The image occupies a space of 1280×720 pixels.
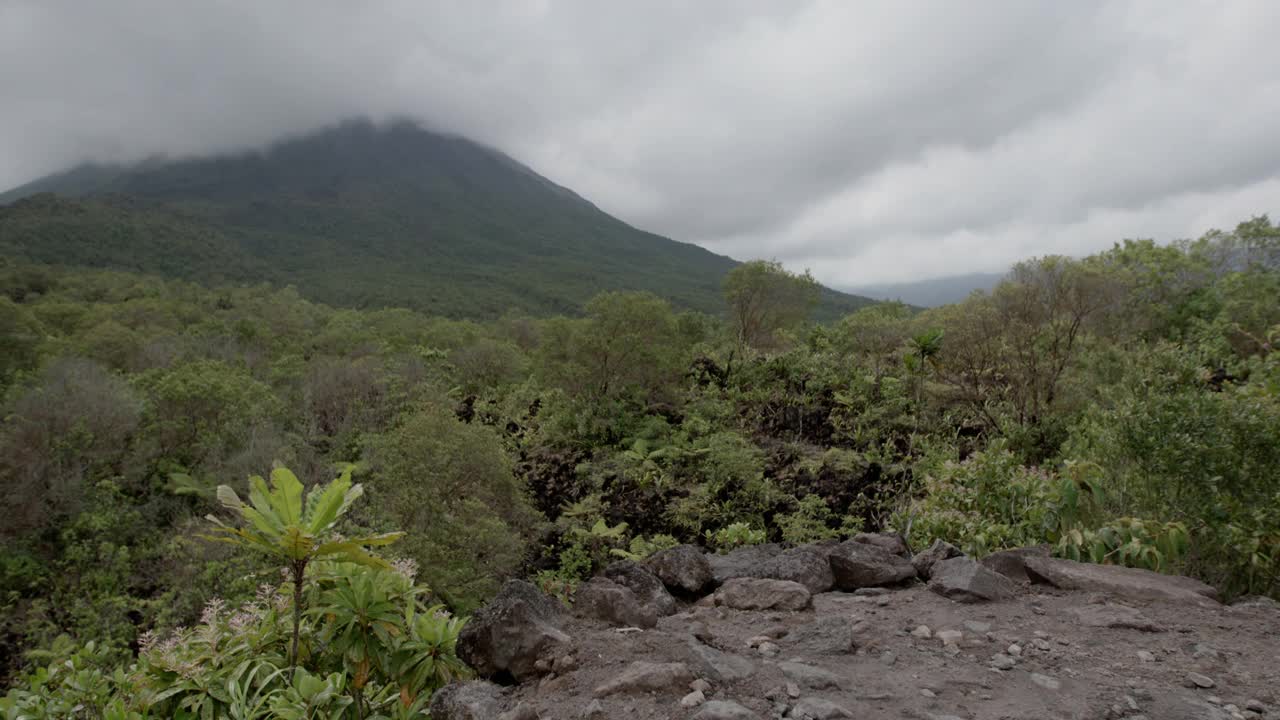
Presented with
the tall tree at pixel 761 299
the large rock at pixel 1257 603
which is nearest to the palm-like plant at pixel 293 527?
the large rock at pixel 1257 603

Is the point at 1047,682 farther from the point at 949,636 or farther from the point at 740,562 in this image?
the point at 740,562

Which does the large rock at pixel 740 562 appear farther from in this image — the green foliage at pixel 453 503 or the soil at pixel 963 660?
the green foliage at pixel 453 503

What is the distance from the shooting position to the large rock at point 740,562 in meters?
4.38

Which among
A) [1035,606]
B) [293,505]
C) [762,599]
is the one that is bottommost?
[762,599]

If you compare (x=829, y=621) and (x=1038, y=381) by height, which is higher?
(x=1038, y=381)

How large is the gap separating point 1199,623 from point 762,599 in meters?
2.46

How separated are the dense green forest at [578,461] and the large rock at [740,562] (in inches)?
44.4

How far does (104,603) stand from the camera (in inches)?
365

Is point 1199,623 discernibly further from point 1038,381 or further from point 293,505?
point 1038,381

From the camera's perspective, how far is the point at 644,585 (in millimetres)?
4035

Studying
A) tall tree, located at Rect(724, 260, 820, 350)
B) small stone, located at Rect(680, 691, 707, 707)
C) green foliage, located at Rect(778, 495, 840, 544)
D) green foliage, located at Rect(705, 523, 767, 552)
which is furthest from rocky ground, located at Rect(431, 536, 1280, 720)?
tall tree, located at Rect(724, 260, 820, 350)

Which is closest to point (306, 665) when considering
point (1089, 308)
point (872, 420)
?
point (872, 420)

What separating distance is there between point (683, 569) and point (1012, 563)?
234cm

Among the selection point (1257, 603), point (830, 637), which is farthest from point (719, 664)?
point (1257, 603)
